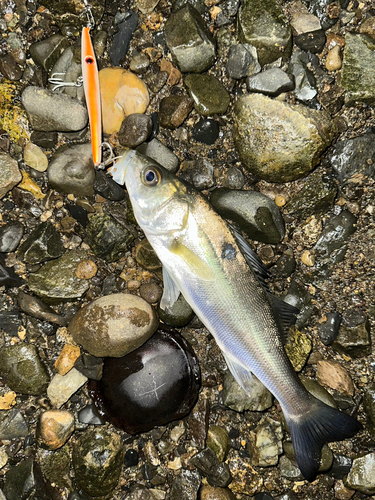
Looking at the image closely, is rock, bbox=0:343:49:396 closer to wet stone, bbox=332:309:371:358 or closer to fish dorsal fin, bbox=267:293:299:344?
fish dorsal fin, bbox=267:293:299:344

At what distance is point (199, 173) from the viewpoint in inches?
136

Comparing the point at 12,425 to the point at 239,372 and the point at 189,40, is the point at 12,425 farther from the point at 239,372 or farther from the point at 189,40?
the point at 189,40

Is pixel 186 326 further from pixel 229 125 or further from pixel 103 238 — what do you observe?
pixel 229 125

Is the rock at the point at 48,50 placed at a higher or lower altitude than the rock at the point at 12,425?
higher

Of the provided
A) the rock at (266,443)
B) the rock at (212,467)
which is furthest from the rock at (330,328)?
the rock at (212,467)

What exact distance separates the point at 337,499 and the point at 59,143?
4.35 m

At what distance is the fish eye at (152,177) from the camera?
2855mm

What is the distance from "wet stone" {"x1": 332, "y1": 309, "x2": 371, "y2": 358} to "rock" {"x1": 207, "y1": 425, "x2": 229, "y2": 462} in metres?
1.38

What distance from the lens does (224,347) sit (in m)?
2.94

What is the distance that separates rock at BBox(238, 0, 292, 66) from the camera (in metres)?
3.35

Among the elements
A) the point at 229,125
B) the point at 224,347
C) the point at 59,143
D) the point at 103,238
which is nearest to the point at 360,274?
the point at 224,347

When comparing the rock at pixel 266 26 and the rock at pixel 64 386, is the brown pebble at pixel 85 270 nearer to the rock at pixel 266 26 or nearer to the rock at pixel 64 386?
the rock at pixel 64 386

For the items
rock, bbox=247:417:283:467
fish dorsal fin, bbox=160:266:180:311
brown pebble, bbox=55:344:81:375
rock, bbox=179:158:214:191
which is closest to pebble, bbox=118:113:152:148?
rock, bbox=179:158:214:191

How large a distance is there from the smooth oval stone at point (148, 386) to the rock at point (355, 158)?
7.37 feet
